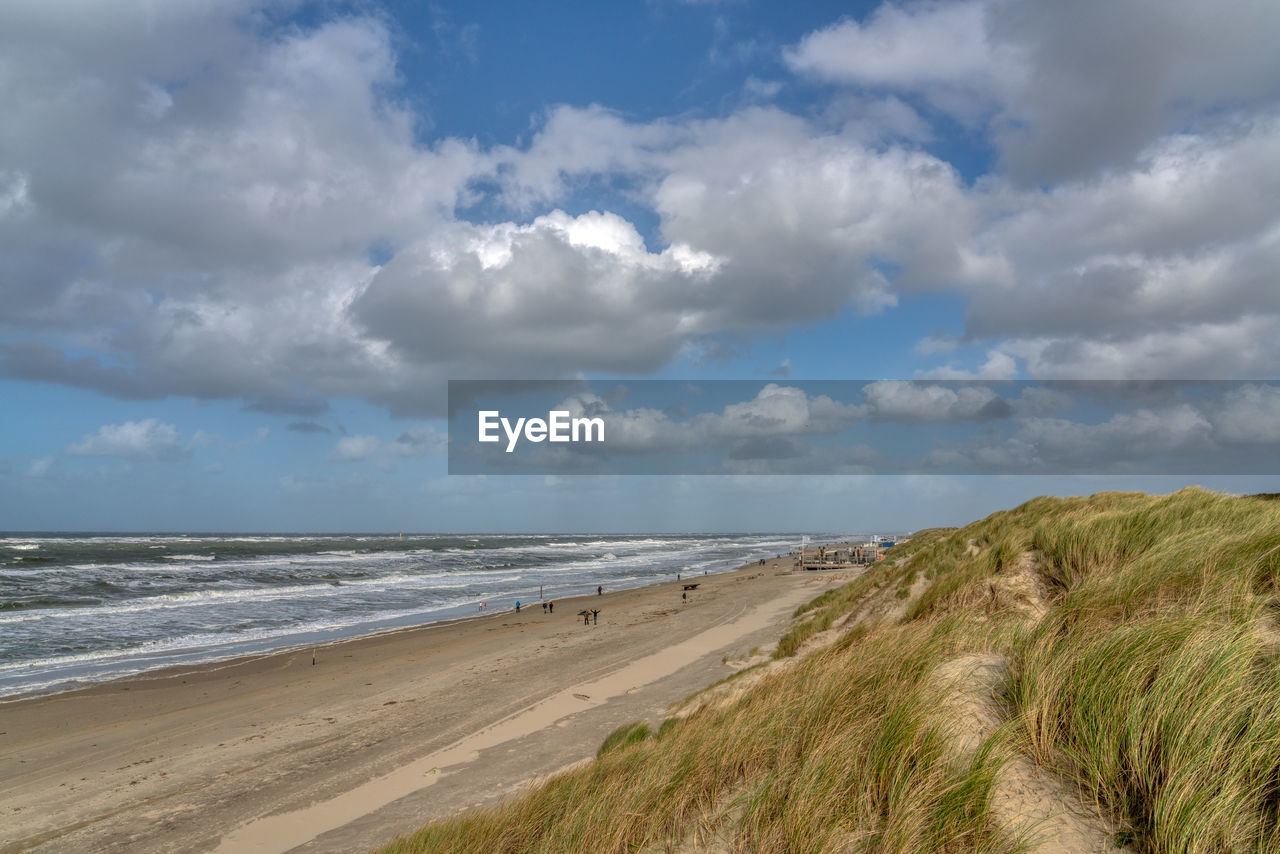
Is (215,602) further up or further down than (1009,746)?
further down

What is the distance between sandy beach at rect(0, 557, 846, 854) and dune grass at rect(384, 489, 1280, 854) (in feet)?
17.8

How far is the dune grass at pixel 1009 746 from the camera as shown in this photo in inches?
119

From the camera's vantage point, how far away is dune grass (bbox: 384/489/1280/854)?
119 inches

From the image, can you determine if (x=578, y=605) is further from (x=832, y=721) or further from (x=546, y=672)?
(x=832, y=721)

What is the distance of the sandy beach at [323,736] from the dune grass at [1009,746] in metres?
5.43

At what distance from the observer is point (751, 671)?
1262 cm

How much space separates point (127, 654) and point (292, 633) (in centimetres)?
564

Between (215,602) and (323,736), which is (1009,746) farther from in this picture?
(215,602)

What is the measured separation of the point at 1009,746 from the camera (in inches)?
143

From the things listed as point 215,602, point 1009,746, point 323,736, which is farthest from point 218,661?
point 1009,746

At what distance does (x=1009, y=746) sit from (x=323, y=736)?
14.3m

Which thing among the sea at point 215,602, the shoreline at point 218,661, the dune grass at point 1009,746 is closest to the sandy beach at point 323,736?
the shoreline at point 218,661

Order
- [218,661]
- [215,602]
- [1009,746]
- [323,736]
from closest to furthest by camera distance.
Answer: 1. [1009,746]
2. [323,736]
3. [218,661]
4. [215,602]

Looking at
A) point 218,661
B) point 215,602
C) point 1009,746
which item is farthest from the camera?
point 215,602
